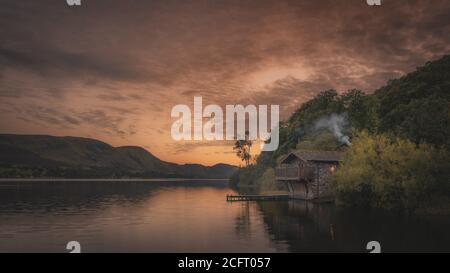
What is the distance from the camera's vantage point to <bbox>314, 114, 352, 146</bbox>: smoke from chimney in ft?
275

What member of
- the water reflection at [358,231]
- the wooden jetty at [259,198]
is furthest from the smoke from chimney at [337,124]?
the water reflection at [358,231]

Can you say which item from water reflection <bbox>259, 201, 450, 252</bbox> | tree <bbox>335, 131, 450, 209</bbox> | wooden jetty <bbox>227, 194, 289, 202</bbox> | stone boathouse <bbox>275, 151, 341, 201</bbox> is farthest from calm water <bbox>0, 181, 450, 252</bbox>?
wooden jetty <bbox>227, 194, 289, 202</bbox>

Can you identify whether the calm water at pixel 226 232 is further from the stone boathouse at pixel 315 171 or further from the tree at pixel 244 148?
the tree at pixel 244 148

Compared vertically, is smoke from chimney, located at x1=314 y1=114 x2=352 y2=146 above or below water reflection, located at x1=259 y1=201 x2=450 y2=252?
above

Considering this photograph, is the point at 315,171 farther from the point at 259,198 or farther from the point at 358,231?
the point at 358,231

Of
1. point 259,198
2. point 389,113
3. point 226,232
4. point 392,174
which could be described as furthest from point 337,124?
point 226,232

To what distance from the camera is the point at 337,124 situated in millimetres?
88375

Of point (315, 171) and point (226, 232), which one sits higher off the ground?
point (315, 171)

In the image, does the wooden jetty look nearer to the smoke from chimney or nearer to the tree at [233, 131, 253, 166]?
the smoke from chimney

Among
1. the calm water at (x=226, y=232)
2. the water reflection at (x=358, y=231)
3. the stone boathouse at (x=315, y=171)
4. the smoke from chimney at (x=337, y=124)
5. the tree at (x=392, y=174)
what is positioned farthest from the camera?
the smoke from chimney at (x=337, y=124)

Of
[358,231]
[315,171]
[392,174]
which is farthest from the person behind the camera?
[315,171]

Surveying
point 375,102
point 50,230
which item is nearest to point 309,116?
point 375,102

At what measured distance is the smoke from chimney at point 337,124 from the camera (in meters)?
83.7
